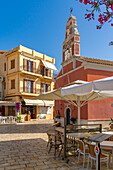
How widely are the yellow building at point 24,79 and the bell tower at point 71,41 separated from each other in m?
9.96

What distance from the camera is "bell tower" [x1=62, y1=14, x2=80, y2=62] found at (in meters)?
16.8

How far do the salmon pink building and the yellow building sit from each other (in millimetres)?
7538

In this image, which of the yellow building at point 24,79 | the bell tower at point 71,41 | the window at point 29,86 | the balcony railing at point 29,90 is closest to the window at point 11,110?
the yellow building at point 24,79

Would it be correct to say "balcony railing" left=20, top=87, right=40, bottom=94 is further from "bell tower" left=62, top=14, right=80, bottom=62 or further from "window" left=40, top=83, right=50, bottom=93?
"bell tower" left=62, top=14, right=80, bottom=62

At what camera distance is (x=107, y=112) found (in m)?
14.0

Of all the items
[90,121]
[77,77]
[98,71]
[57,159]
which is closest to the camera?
[57,159]

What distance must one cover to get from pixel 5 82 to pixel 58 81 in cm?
1196

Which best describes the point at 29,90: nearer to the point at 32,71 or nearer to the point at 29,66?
the point at 32,71

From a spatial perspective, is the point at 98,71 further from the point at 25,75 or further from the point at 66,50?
the point at 25,75

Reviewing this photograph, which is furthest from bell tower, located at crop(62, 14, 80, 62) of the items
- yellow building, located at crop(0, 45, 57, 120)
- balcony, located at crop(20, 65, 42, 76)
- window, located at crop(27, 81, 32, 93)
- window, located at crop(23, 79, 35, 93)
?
window, located at crop(27, 81, 32, 93)

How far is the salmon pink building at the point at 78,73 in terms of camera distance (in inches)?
538

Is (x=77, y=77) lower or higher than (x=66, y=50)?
lower

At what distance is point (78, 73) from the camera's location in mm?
15352

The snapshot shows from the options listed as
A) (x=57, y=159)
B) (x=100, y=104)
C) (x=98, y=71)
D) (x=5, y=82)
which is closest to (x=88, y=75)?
(x=98, y=71)
